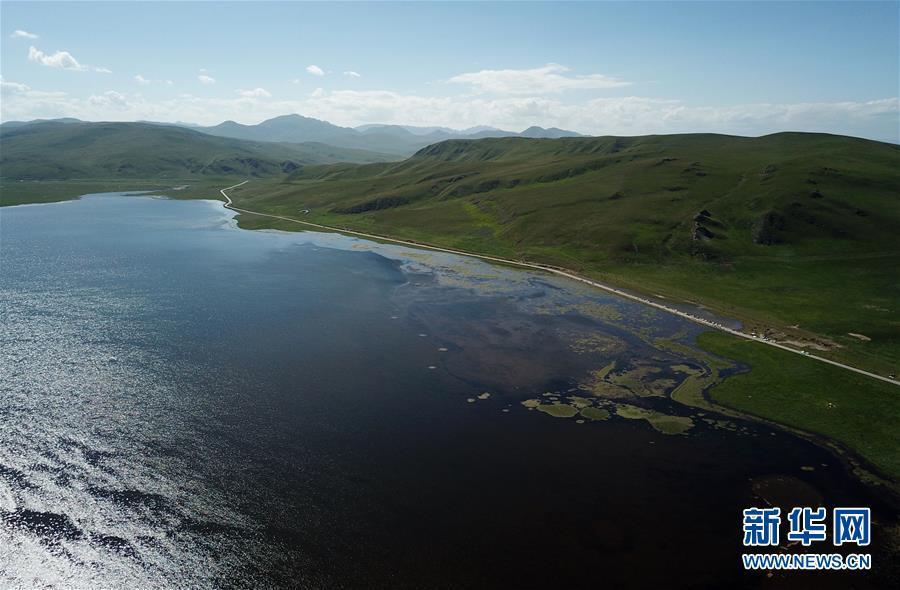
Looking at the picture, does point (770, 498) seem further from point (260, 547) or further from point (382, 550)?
point (260, 547)

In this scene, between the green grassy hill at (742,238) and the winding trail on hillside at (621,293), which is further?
the green grassy hill at (742,238)

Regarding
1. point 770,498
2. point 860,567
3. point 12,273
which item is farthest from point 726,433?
point 12,273
